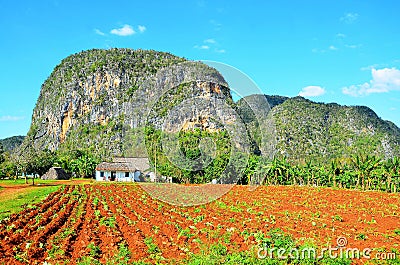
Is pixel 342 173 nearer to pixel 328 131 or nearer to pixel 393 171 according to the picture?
pixel 393 171

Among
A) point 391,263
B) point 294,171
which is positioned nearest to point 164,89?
point 391,263

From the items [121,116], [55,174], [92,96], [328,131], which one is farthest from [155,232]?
[92,96]

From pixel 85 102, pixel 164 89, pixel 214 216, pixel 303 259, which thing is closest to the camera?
pixel 303 259

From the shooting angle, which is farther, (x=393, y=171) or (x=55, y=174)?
(x=55, y=174)

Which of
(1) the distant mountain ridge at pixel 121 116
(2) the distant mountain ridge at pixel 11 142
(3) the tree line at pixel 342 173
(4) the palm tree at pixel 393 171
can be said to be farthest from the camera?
(2) the distant mountain ridge at pixel 11 142

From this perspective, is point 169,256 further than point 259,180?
No

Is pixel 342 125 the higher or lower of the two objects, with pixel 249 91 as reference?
higher

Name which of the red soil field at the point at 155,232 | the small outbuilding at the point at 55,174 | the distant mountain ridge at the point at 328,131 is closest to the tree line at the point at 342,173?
the red soil field at the point at 155,232

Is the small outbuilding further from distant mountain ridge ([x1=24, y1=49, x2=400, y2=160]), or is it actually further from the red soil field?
the red soil field

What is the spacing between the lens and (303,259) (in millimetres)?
8883

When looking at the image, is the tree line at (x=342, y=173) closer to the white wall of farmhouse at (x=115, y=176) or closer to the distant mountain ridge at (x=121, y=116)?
the white wall of farmhouse at (x=115, y=176)

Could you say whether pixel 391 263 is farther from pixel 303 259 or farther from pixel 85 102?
pixel 85 102

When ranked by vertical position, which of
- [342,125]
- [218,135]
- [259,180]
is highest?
[342,125]

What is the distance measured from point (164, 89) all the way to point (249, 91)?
3979mm
